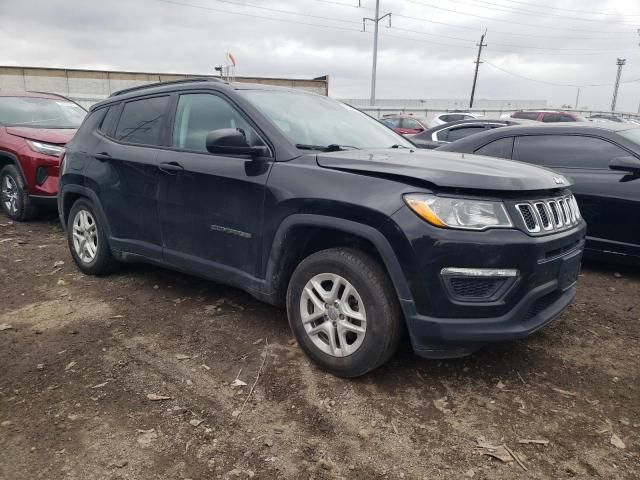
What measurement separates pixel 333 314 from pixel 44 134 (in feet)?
19.2

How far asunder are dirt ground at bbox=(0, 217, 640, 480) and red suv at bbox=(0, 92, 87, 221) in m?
3.31

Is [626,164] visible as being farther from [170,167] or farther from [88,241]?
[88,241]

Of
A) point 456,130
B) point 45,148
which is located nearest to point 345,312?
point 45,148

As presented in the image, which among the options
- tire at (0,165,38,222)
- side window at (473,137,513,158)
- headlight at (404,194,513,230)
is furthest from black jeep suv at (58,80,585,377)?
tire at (0,165,38,222)

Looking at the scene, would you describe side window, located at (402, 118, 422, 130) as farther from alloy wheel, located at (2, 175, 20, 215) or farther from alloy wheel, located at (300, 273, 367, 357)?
alloy wheel, located at (300, 273, 367, 357)

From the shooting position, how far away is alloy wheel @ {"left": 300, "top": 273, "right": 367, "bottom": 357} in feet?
9.11

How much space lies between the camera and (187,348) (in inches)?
131

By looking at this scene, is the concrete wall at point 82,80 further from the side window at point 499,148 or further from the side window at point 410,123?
the side window at point 499,148

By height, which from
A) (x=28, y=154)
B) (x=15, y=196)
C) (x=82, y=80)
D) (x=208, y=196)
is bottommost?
(x=15, y=196)

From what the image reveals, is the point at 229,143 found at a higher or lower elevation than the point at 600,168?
higher

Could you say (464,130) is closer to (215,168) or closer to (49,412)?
(215,168)

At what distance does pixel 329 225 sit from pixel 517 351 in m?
1.52

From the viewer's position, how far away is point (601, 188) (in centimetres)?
464

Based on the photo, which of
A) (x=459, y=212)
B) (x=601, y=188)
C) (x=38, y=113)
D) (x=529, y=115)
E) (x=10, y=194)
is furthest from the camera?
(x=529, y=115)
